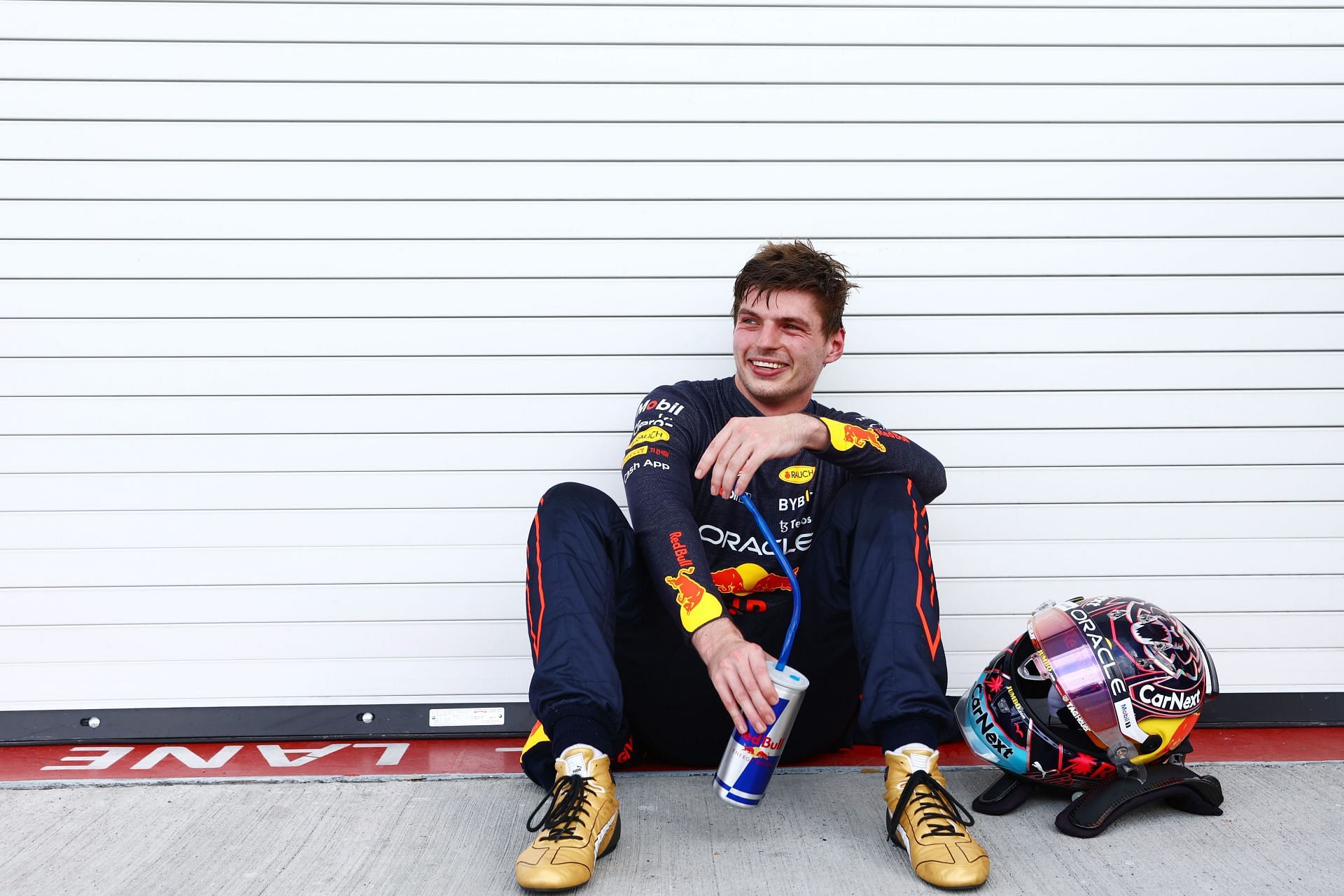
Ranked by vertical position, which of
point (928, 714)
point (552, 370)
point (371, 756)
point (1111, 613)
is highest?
point (552, 370)

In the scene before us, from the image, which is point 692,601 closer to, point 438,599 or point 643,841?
point 643,841

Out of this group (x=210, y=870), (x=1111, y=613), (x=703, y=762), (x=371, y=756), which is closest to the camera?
(x=210, y=870)

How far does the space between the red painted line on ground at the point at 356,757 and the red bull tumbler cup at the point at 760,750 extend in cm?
55

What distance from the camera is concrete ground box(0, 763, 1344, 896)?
71.6 inches

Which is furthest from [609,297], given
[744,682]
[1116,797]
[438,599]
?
[1116,797]

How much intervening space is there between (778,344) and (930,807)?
109cm

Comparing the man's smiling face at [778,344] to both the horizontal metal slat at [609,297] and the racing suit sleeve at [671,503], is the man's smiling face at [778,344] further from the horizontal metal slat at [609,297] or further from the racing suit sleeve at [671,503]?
the horizontal metal slat at [609,297]

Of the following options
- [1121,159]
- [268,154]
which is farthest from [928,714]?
[268,154]

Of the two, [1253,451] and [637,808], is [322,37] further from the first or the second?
[1253,451]

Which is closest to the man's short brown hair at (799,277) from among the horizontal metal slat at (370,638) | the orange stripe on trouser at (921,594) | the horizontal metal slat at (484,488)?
the orange stripe on trouser at (921,594)

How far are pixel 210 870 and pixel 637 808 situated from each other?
0.87 meters

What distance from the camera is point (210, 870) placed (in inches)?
73.9

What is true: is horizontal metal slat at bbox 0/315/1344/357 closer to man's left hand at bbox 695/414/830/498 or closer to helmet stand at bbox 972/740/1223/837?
man's left hand at bbox 695/414/830/498

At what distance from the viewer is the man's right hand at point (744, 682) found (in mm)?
1805
